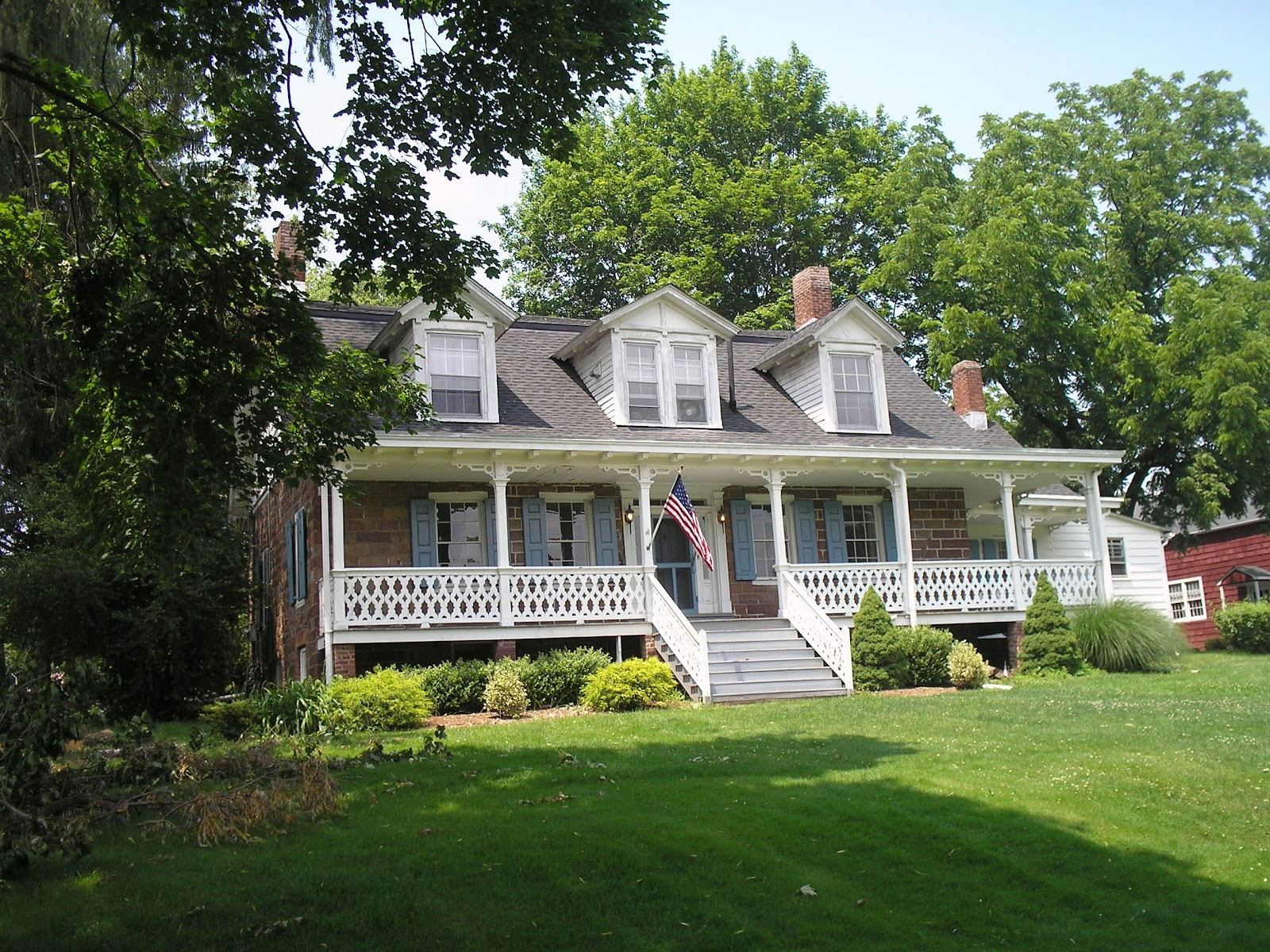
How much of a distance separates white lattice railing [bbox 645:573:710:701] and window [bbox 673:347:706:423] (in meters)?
3.49

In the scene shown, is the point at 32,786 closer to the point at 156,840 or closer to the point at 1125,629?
the point at 156,840

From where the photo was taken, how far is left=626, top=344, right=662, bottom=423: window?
2152 cm

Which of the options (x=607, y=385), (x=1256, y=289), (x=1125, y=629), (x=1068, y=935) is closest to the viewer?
(x=1068, y=935)

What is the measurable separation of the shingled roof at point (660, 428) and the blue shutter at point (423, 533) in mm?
1543

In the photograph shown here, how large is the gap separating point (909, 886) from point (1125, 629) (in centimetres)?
1383

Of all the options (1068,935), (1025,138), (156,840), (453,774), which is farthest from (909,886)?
(1025,138)

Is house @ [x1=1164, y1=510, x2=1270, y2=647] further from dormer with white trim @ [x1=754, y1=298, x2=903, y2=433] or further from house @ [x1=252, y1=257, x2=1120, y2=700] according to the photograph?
dormer with white trim @ [x1=754, y1=298, x2=903, y2=433]

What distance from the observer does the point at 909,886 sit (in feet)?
26.0

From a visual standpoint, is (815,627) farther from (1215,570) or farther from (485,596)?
(1215,570)

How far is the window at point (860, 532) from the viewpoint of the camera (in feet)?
78.9

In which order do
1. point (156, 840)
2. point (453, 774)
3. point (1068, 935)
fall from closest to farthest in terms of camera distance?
point (1068, 935) → point (156, 840) → point (453, 774)

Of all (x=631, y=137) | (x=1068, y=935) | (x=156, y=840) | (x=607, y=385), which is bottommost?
(x=1068, y=935)

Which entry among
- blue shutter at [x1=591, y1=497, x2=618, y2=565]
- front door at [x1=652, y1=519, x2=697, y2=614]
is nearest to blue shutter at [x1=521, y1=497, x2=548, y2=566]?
blue shutter at [x1=591, y1=497, x2=618, y2=565]

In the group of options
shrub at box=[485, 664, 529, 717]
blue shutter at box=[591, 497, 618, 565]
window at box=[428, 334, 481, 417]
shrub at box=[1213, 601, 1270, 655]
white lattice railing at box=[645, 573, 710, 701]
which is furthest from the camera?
shrub at box=[1213, 601, 1270, 655]
